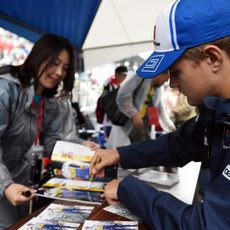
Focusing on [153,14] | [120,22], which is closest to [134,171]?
[153,14]

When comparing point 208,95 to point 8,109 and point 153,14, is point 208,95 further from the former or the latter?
point 153,14

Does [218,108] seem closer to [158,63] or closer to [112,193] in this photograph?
[158,63]

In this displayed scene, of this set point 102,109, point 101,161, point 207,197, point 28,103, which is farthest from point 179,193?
point 102,109

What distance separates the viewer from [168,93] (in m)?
5.12

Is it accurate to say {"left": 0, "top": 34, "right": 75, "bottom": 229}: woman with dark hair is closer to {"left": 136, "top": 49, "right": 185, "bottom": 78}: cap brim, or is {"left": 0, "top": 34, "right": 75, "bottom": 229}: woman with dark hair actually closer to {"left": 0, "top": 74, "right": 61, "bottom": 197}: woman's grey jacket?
{"left": 0, "top": 74, "right": 61, "bottom": 197}: woman's grey jacket

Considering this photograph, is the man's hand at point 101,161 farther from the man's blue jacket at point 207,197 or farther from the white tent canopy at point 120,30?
the white tent canopy at point 120,30

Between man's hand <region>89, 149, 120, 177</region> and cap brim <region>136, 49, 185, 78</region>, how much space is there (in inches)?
17.6

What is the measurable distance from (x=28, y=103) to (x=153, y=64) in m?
0.75

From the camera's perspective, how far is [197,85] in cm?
76

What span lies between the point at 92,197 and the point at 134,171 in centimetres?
67

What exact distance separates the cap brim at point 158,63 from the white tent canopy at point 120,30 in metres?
1.50

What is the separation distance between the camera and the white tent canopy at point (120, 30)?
2451 millimetres

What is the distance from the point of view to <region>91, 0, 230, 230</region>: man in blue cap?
662 mm

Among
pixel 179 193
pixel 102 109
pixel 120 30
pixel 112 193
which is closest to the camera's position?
pixel 112 193
